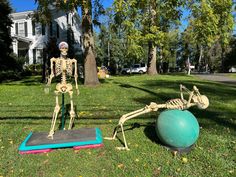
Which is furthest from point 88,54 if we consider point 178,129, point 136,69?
point 136,69

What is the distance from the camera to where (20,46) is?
33656 mm

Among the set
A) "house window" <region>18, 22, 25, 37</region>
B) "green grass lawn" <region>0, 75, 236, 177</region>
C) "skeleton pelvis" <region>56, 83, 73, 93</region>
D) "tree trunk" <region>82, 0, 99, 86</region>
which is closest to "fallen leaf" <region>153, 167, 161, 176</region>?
"green grass lawn" <region>0, 75, 236, 177</region>

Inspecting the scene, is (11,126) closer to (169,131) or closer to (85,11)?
(169,131)

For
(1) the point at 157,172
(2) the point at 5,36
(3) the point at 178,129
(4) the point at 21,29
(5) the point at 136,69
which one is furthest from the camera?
(5) the point at 136,69

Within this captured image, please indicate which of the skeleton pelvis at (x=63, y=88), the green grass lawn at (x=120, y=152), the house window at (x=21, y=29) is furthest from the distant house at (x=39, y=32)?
the skeleton pelvis at (x=63, y=88)

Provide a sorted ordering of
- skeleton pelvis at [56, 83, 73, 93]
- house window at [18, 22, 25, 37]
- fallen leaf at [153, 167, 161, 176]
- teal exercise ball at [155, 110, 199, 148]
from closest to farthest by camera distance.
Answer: fallen leaf at [153, 167, 161, 176]
teal exercise ball at [155, 110, 199, 148]
skeleton pelvis at [56, 83, 73, 93]
house window at [18, 22, 25, 37]

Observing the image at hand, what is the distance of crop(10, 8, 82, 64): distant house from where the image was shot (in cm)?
3188

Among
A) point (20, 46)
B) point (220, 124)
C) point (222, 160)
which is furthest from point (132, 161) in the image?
point (20, 46)

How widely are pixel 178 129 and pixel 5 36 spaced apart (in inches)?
814

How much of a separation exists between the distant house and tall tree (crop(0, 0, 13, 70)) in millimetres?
8324

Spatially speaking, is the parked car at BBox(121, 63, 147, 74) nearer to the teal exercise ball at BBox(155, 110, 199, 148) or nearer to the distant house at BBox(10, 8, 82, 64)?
the distant house at BBox(10, 8, 82, 64)

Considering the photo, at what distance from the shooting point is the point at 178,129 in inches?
181

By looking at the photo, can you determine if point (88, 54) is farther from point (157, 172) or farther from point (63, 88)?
point (157, 172)

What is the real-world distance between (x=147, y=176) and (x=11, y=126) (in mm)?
3967
